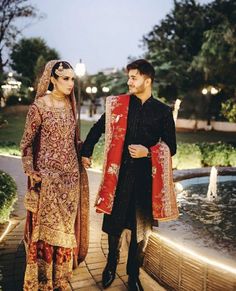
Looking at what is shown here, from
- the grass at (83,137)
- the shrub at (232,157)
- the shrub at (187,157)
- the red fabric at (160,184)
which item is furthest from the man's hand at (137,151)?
the shrub at (232,157)

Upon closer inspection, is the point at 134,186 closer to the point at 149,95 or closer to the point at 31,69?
the point at 149,95

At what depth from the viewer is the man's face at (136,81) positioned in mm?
3482

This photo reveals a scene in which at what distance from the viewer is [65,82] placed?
3555mm

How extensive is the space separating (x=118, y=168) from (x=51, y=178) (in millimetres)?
569

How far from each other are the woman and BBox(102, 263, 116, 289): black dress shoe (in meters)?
0.33

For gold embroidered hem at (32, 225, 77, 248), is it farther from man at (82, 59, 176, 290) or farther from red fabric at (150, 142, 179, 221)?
red fabric at (150, 142, 179, 221)

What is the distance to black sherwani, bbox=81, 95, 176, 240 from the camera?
139 inches

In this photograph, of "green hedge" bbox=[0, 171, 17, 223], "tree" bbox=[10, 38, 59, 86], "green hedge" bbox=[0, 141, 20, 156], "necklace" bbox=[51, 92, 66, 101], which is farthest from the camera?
"tree" bbox=[10, 38, 59, 86]

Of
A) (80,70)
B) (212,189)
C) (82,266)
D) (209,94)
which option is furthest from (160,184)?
(209,94)

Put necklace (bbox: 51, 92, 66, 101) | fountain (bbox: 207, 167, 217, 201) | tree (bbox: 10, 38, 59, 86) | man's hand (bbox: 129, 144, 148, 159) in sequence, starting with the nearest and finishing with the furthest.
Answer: man's hand (bbox: 129, 144, 148, 159), necklace (bbox: 51, 92, 66, 101), fountain (bbox: 207, 167, 217, 201), tree (bbox: 10, 38, 59, 86)

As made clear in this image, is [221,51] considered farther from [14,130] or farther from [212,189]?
[212,189]

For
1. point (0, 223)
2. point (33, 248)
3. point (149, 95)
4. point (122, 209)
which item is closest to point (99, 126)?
point (149, 95)

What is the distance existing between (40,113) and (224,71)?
64.4ft

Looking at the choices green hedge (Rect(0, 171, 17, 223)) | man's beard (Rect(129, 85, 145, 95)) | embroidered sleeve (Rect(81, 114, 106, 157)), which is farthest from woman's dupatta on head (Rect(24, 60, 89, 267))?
green hedge (Rect(0, 171, 17, 223))
